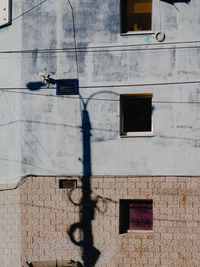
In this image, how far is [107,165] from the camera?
1176cm

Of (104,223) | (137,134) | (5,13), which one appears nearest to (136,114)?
(137,134)

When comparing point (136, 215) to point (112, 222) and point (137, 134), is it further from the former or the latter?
point (137, 134)

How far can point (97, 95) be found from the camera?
11883 millimetres

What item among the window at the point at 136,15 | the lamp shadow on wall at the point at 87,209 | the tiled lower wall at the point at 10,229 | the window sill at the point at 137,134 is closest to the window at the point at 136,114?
the window sill at the point at 137,134

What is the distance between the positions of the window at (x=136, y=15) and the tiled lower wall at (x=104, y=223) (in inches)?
186

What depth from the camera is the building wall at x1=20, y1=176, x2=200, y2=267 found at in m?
11.3

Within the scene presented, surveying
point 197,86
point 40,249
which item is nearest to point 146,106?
point 197,86

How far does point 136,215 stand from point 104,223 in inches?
41.5

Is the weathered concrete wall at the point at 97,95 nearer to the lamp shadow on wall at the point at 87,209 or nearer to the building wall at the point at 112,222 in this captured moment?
the lamp shadow on wall at the point at 87,209

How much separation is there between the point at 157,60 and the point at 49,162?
4.65m

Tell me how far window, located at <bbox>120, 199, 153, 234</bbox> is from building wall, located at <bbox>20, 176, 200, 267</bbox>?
0.24 metres

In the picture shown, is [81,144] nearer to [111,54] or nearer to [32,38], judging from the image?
[111,54]

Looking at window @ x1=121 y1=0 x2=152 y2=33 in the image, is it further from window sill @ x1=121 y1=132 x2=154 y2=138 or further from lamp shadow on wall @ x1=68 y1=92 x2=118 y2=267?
window sill @ x1=121 y1=132 x2=154 y2=138

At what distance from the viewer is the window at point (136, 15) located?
11891mm
